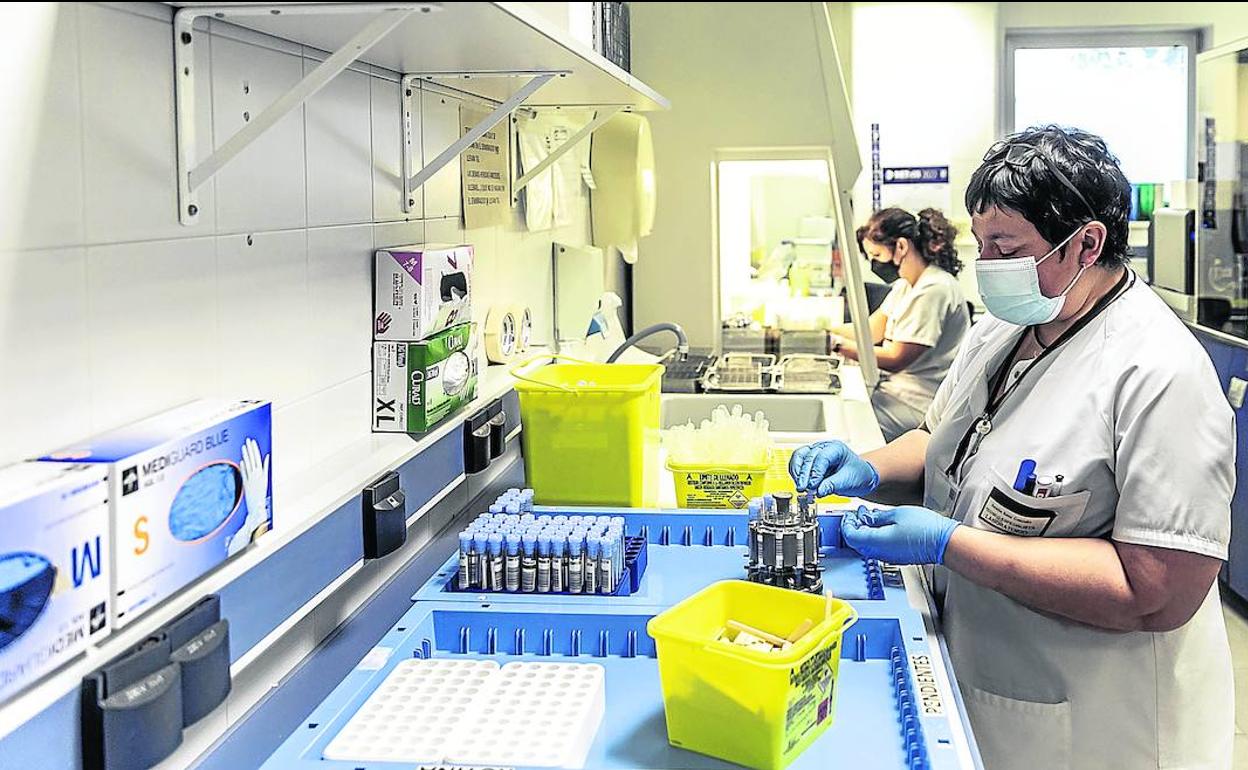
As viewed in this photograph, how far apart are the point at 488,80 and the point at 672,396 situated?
5.69 feet

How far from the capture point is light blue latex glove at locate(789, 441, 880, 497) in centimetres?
213

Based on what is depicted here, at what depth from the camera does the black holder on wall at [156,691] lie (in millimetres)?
1035

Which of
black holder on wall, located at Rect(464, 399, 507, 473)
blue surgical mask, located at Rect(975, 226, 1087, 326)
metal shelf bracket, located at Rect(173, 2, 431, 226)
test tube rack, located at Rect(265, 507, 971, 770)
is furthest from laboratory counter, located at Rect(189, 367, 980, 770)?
metal shelf bracket, located at Rect(173, 2, 431, 226)

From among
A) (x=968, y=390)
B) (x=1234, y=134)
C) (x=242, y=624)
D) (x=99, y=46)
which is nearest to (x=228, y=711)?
(x=242, y=624)

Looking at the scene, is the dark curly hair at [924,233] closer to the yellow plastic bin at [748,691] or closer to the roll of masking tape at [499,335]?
the roll of masking tape at [499,335]

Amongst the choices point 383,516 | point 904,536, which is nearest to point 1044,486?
point 904,536

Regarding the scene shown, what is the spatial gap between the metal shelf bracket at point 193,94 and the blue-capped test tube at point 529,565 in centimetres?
71

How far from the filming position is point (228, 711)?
1.38 metres

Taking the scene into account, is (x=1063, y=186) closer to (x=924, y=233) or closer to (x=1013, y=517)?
(x=1013, y=517)

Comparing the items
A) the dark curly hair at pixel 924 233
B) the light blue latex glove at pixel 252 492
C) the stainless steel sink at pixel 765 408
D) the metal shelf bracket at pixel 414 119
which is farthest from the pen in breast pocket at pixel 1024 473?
the dark curly hair at pixel 924 233

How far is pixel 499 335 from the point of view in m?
2.59

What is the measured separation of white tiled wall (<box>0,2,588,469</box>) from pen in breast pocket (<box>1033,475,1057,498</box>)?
0.99m

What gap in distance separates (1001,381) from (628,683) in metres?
0.79

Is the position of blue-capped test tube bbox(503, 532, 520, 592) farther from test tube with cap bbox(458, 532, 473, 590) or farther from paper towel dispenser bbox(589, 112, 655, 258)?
paper towel dispenser bbox(589, 112, 655, 258)
